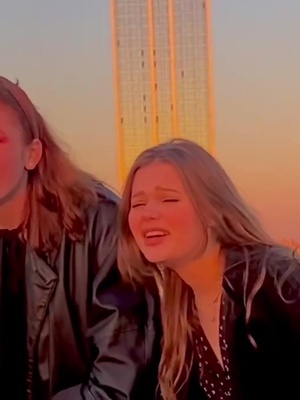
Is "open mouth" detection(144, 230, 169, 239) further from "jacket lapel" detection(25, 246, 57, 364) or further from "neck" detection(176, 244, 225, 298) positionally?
"jacket lapel" detection(25, 246, 57, 364)

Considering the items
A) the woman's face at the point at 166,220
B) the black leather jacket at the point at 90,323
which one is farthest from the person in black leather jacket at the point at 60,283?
the woman's face at the point at 166,220

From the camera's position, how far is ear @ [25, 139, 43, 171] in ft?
4.75

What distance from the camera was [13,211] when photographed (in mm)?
1465

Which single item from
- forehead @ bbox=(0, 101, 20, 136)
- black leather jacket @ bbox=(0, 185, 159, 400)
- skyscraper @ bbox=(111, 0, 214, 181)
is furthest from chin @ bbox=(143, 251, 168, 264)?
forehead @ bbox=(0, 101, 20, 136)

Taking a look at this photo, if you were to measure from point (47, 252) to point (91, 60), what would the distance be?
38 centimetres

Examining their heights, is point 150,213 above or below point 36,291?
above

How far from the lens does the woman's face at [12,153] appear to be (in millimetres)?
1438

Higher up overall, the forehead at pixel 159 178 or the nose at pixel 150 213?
the forehead at pixel 159 178

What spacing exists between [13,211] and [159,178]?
0.30m

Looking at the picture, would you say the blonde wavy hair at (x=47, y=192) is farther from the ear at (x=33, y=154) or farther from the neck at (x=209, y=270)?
the neck at (x=209, y=270)

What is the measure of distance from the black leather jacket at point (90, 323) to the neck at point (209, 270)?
133 mm

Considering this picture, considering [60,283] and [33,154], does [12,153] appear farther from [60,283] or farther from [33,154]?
[60,283]

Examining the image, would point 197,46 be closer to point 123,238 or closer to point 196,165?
point 196,165

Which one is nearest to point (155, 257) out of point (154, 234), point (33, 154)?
point (154, 234)
